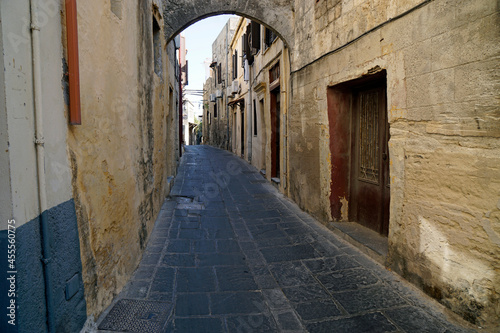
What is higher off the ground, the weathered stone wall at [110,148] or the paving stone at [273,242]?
the weathered stone wall at [110,148]

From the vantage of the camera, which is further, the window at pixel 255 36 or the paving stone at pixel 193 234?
the window at pixel 255 36

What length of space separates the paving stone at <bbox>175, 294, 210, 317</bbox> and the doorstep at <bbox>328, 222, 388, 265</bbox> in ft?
6.30

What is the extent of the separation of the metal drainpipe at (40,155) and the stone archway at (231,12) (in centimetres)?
474

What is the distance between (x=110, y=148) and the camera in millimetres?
2898

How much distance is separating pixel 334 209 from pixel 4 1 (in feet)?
14.6

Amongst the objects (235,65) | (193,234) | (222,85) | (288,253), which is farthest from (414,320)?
(222,85)

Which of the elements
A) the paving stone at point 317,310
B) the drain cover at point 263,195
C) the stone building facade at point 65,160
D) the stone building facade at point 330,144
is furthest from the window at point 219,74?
the paving stone at point 317,310

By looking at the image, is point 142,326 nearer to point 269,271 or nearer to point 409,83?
point 269,271

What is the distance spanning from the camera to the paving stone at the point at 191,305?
2773 mm

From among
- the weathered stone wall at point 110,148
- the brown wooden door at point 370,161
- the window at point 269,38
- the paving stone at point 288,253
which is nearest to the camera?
the weathered stone wall at point 110,148

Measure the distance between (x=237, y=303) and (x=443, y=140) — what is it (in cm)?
218

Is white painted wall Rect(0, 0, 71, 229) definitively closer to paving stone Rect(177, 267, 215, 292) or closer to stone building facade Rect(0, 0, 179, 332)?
stone building facade Rect(0, 0, 179, 332)

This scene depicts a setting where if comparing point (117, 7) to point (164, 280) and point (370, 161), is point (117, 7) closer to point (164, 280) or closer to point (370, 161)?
point (164, 280)

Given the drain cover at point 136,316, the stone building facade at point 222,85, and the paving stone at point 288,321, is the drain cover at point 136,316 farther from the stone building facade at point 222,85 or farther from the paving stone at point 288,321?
the stone building facade at point 222,85
